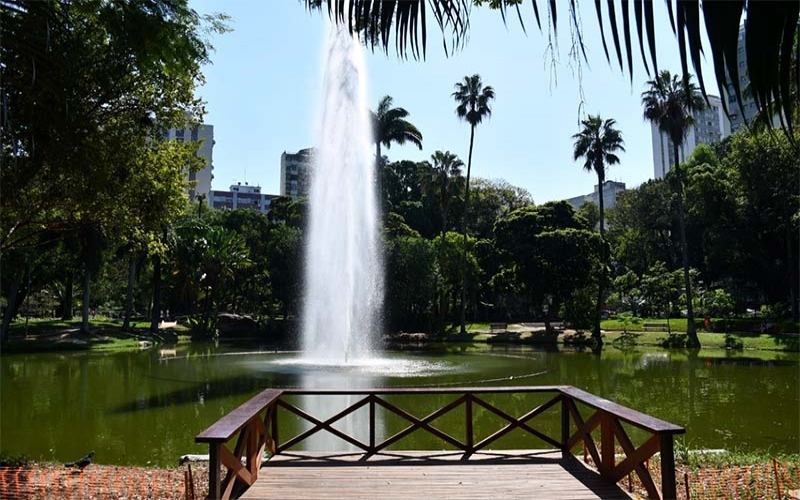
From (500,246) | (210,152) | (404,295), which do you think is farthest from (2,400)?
(210,152)

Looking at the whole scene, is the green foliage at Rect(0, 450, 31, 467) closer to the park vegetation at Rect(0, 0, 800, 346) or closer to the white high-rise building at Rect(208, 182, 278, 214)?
the park vegetation at Rect(0, 0, 800, 346)

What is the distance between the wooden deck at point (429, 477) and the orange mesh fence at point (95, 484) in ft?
3.27

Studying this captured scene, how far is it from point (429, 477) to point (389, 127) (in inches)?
Answer: 1529

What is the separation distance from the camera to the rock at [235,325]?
4144cm

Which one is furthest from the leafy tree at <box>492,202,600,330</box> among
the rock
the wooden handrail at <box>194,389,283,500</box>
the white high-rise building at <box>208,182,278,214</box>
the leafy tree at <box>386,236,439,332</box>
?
the white high-rise building at <box>208,182,278,214</box>

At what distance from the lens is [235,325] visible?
41.8 metres

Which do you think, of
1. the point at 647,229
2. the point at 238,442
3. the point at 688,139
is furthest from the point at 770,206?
the point at 688,139

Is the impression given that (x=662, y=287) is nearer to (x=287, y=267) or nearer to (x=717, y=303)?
(x=717, y=303)

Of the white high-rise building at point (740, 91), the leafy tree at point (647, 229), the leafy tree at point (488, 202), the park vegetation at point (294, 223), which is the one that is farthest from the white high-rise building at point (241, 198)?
the white high-rise building at point (740, 91)

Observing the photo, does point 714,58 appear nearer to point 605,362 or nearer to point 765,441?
point 765,441

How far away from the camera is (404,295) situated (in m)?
38.7

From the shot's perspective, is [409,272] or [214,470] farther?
[409,272]

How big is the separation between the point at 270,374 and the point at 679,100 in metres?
26.2

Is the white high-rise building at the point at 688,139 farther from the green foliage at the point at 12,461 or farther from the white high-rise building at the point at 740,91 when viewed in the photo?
the white high-rise building at the point at 740,91
